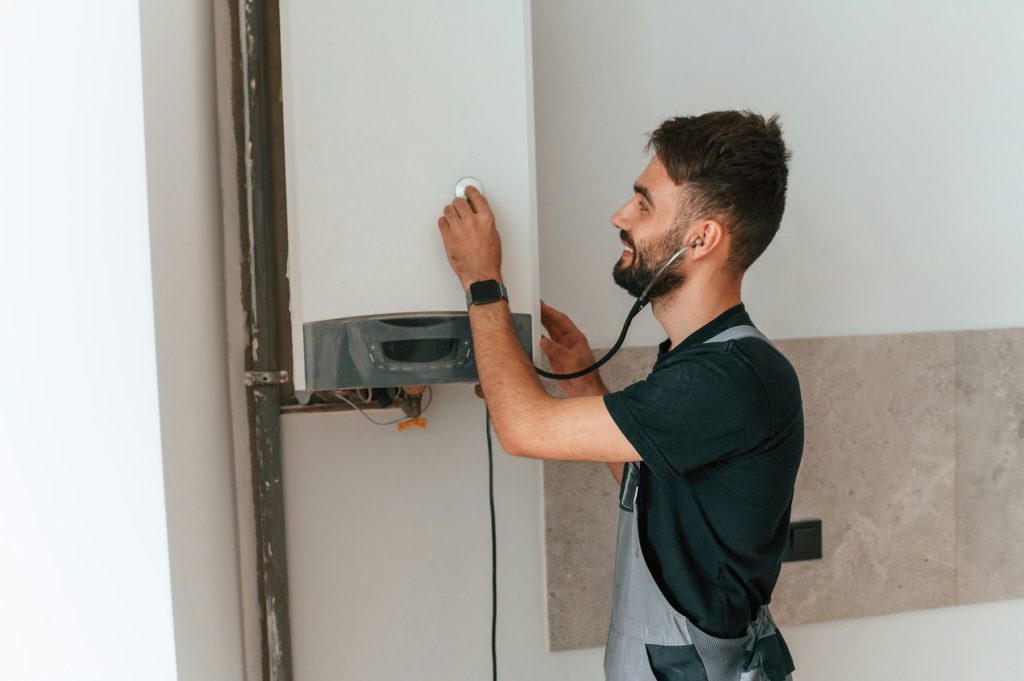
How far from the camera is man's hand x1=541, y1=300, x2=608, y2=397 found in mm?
1460

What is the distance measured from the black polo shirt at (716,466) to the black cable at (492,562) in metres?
0.35

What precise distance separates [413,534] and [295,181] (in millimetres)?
695

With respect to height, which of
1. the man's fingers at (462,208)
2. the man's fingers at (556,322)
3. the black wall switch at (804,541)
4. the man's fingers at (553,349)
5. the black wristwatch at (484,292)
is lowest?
the black wall switch at (804,541)

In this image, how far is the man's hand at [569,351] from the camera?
4.79ft

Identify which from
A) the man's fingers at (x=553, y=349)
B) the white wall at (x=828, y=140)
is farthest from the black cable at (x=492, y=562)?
the white wall at (x=828, y=140)

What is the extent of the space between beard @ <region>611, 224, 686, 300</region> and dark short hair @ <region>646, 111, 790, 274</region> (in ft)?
0.14

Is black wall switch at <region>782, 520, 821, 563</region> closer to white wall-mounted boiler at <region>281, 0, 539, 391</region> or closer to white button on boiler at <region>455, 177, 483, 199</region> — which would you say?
white wall-mounted boiler at <region>281, 0, 539, 391</region>

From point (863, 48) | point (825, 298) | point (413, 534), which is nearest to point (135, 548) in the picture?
point (413, 534)

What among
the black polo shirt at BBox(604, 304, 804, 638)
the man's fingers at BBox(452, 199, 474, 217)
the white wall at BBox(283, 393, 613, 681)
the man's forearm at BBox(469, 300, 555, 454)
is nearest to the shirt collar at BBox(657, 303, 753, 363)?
the black polo shirt at BBox(604, 304, 804, 638)

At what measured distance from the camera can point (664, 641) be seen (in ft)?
3.84

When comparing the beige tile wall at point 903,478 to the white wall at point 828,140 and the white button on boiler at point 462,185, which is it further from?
the white button on boiler at point 462,185

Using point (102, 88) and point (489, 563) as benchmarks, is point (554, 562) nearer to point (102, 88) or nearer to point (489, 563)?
point (489, 563)

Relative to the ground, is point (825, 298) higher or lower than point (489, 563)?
higher

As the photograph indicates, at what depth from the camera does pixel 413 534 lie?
5.02ft
